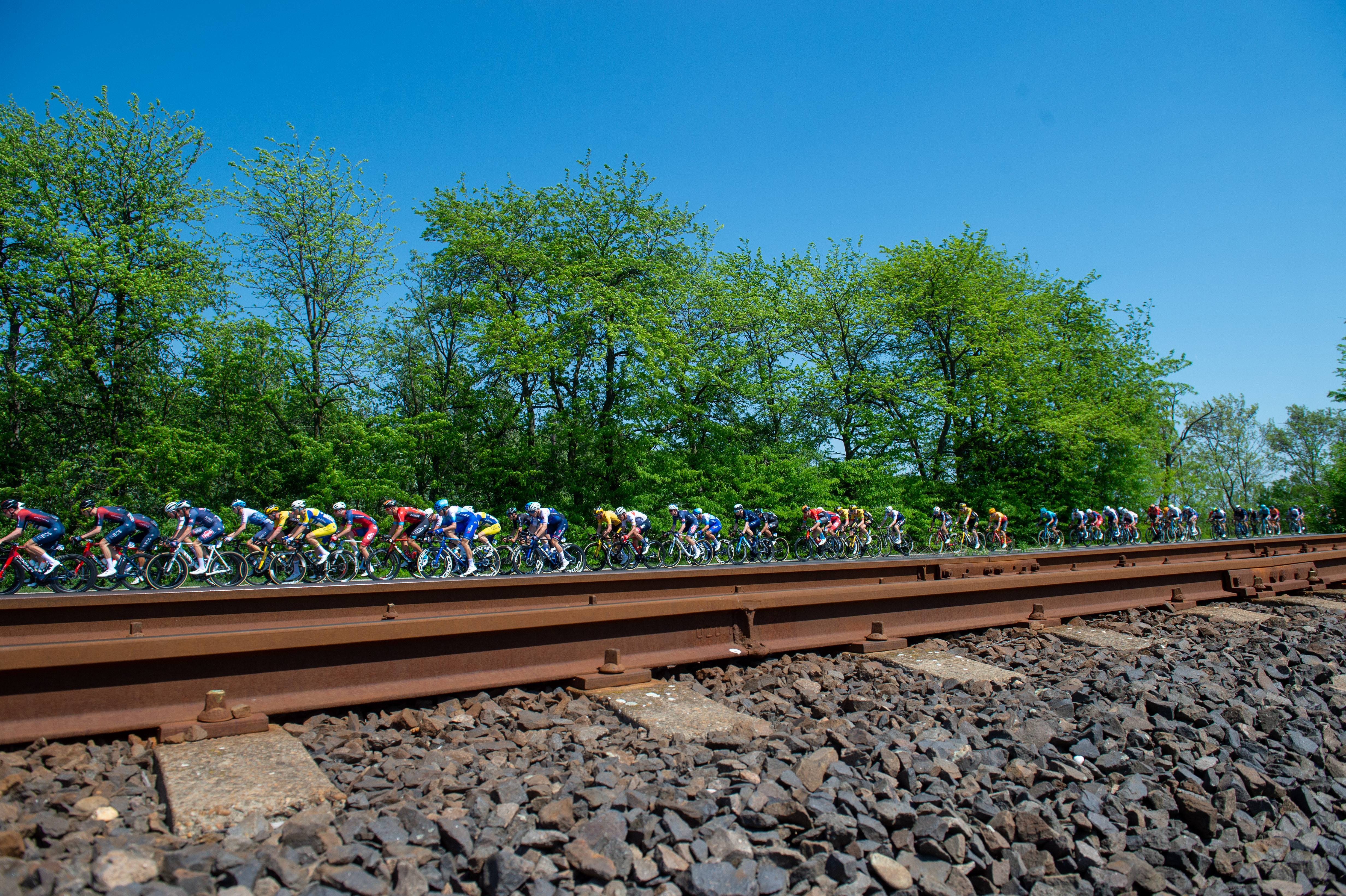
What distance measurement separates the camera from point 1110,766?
12.1 ft

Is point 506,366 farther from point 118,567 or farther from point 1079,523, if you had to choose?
point 1079,523

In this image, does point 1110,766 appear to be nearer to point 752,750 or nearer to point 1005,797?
point 1005,797

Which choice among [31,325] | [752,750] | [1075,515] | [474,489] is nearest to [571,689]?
[752,750]

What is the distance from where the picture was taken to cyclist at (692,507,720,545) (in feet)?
64.9

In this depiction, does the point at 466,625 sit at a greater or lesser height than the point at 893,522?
greater

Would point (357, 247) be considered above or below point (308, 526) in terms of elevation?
above

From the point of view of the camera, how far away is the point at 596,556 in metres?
17.9

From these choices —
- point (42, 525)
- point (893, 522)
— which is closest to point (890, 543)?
point (893, 522)

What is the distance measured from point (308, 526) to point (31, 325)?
14.6 metres

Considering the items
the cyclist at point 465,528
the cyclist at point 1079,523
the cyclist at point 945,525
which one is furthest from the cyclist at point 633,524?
the cyclist at point 1079,523

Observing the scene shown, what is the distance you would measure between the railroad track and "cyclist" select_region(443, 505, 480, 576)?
15.5 ft

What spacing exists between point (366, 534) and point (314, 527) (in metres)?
0.88

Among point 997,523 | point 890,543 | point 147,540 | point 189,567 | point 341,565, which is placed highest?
point 147,540

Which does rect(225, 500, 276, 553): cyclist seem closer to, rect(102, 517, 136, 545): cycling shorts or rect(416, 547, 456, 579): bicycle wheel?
rect(102, 517, 136, 545): cycling shorts
